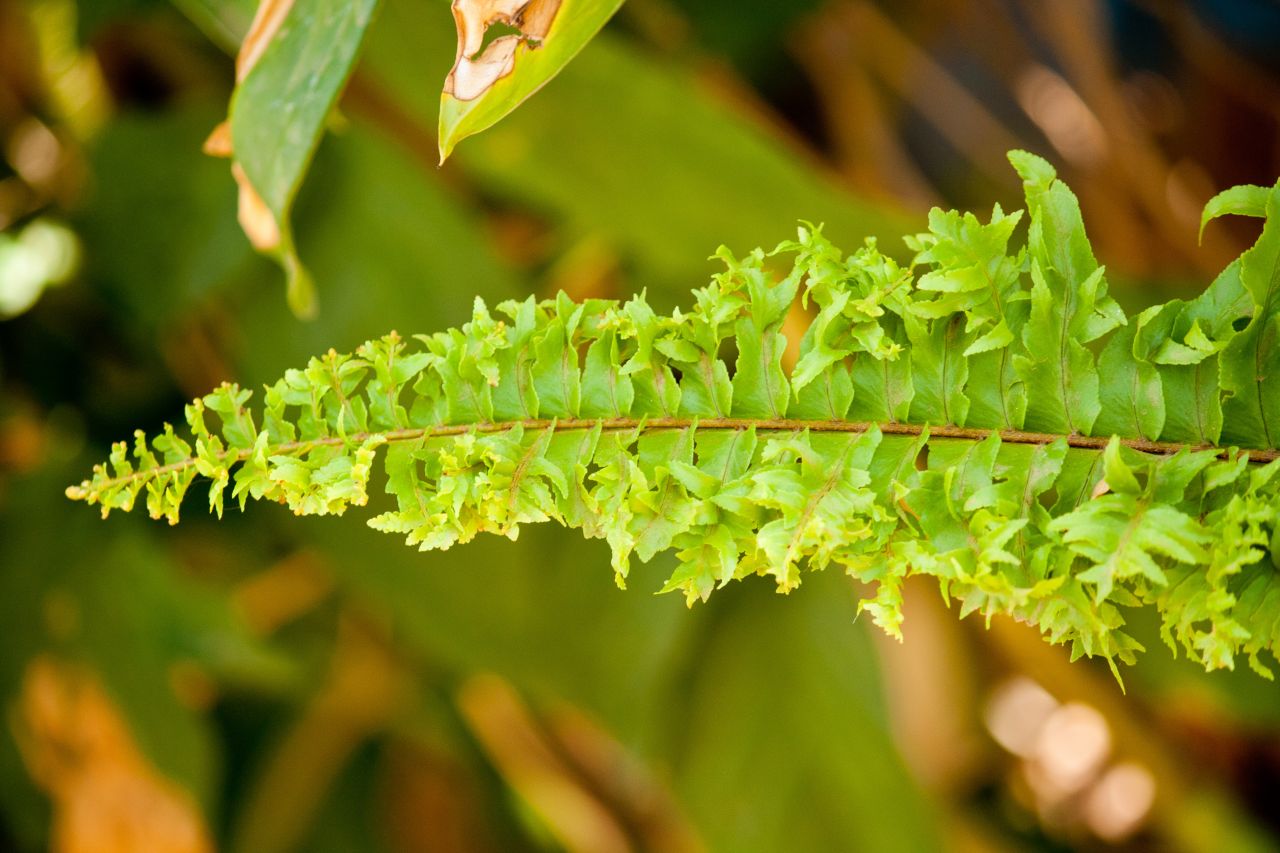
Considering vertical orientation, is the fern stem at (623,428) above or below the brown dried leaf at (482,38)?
below

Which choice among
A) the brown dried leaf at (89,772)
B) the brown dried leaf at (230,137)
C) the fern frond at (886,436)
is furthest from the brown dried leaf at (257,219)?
the brown dried leaf at (89,772)

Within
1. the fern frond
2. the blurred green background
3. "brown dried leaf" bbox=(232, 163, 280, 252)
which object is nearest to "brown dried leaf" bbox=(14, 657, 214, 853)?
the blurred green background

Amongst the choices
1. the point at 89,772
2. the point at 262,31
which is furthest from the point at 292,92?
the point at 89,772

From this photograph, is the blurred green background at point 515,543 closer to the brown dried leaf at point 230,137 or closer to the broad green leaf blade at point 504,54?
the brown dried leaf at point 230,137

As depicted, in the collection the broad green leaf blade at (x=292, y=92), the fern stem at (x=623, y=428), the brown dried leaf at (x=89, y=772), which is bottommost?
the brown dried leaf at (x=89, y=772)

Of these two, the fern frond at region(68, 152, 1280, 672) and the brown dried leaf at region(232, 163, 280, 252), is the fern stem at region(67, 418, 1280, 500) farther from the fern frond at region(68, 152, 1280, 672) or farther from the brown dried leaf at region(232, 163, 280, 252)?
the brown dried leaf at region(232, 163, 280, 252)

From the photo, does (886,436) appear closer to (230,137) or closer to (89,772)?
(230,137)

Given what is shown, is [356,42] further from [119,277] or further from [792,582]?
[119,277]
